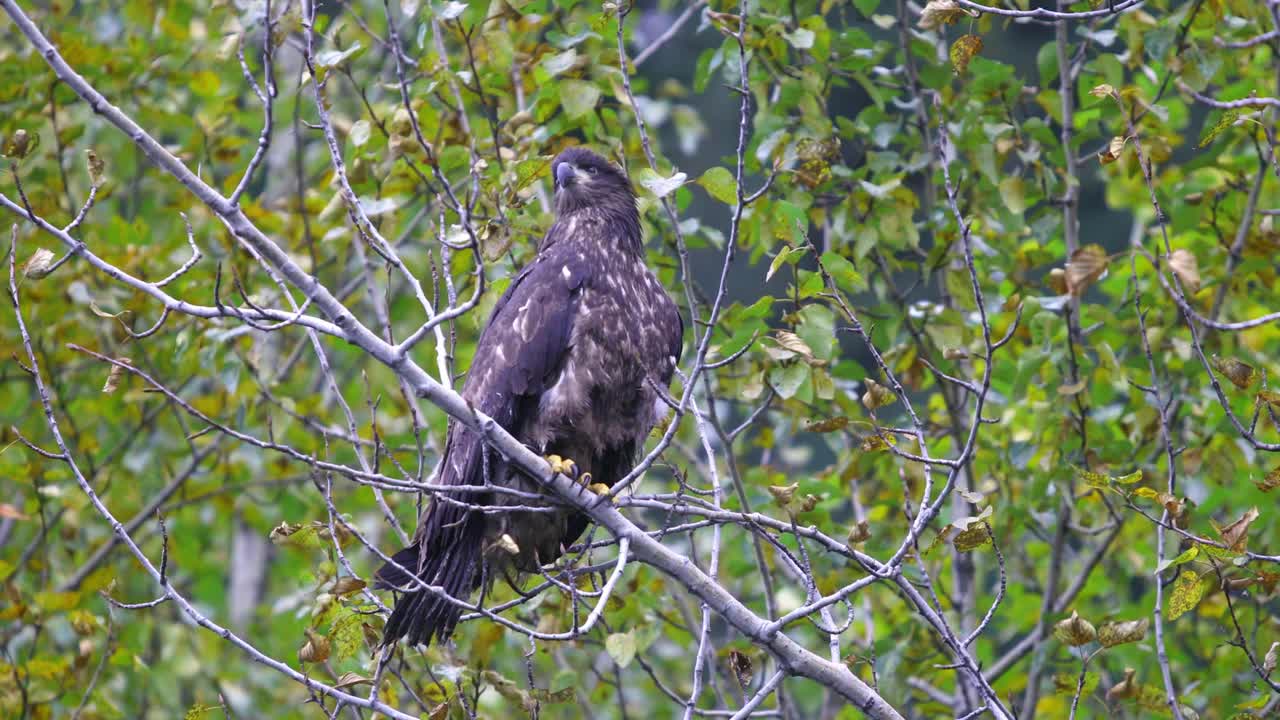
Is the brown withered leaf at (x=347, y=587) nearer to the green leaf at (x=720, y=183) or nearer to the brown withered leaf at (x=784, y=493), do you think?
the brown withered leaf at (x=784, y=493)

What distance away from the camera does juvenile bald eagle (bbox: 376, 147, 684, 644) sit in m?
4.20

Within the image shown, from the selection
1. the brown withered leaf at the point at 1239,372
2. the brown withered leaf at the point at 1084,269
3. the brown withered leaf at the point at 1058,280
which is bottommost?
the brown withered leaf at the point at 1239,372

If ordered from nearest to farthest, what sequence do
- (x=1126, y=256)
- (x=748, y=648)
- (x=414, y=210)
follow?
(x=1126, y=256), (x=748, y=648), (x=414, y=210)

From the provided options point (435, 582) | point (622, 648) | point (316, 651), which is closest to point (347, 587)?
point (316, 651)

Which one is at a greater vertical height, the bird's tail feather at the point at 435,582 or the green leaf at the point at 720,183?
the green leaf at the point at 720,183

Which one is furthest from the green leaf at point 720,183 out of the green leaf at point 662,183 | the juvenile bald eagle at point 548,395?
the juvenile bald eagle at point 548,395

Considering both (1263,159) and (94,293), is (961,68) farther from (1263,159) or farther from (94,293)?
(94,293)

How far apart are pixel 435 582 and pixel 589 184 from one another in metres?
1.56

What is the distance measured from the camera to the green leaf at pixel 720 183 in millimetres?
3693

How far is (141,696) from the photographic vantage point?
6145 mm

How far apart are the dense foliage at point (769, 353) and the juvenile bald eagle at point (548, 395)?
0.15 meters

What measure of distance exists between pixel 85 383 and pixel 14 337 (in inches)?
19.9

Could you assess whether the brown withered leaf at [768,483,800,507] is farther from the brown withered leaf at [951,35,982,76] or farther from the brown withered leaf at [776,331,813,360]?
the brown withered leaf at [951,35,982,76]

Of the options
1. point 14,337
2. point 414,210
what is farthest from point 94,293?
point 414,210
